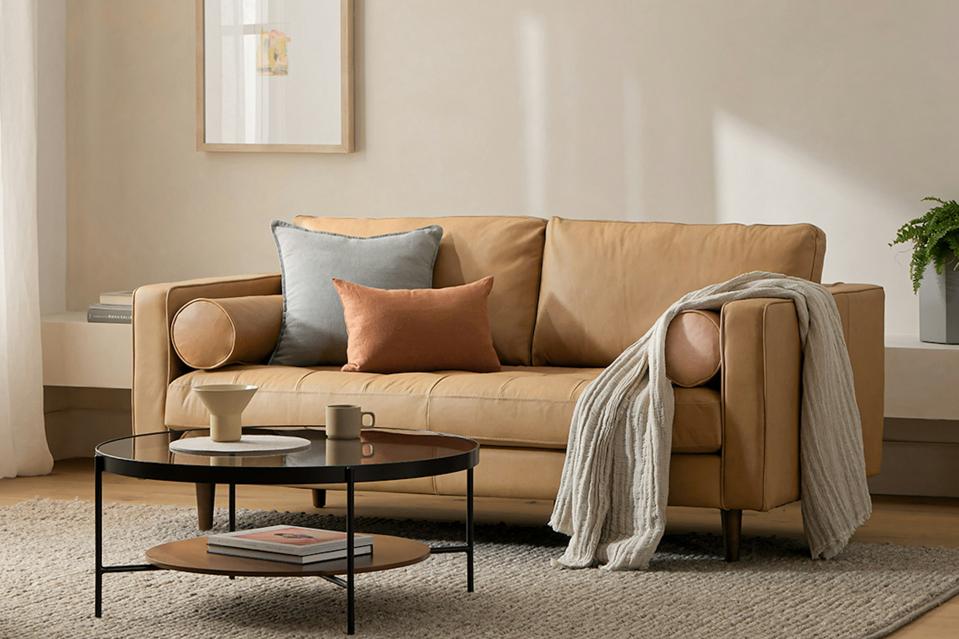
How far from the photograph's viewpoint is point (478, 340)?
415 cm

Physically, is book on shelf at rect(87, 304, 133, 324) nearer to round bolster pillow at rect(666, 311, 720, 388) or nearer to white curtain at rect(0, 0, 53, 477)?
white curtain at rect(0, 0, 53, 477)

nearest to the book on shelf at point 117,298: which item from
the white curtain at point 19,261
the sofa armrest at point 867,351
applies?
the white curtain at point 19,261

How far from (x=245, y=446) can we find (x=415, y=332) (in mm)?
1108

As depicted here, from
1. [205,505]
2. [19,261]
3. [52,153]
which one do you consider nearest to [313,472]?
[205,505]

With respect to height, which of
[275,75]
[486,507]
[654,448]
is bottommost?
[486,507]

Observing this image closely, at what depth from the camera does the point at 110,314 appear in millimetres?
5156

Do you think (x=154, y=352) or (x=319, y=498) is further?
(x=319, y=498)

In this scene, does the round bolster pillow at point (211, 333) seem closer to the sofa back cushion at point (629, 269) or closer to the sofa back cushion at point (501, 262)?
the sofa back cushion at point (501, 262)

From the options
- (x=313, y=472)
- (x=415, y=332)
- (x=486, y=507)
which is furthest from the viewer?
(x=486, y=507)

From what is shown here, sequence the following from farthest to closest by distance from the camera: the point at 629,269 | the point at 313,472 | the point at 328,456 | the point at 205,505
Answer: the point at 629,269, the point at 205,505, the point at 328,456, the point at 313,472

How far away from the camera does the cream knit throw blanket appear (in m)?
3.50

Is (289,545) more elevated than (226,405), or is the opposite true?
(226,405)

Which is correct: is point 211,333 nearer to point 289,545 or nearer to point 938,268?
point 289,545

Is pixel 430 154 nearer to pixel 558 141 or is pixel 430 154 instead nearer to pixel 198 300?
pixel 558 141
